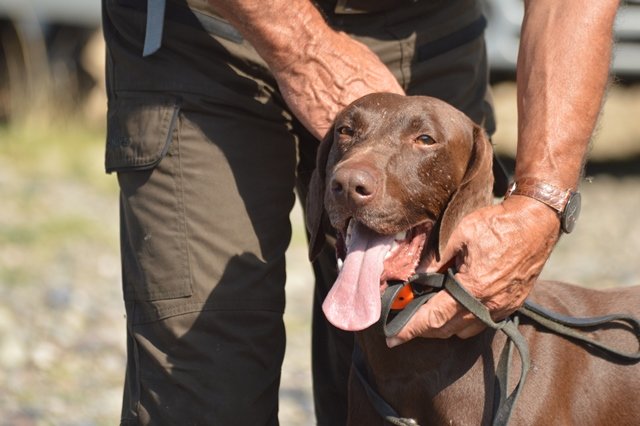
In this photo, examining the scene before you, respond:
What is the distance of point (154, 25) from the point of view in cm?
355

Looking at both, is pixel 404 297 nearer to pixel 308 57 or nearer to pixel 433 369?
pixel 433 369

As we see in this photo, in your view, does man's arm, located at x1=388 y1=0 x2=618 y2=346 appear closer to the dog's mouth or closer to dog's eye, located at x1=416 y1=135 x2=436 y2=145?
the dog's mouth

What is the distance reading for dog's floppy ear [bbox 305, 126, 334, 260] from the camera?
139 inches

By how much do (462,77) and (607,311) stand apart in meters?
0.96

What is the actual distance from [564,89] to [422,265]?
661 millimetres

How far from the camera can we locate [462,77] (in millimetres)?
4051

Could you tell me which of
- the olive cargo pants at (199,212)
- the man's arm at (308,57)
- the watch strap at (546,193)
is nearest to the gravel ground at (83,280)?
the olive cargo pants at (199,212)

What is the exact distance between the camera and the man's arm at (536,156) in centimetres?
319


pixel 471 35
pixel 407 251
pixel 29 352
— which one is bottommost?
pixel 29 352

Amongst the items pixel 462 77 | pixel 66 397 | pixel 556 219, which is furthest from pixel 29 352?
pixel 556 219

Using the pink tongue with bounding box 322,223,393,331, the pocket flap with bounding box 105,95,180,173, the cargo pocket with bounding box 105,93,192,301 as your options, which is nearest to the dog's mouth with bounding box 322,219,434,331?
the pink tongue with bounding box 322,223,393,331

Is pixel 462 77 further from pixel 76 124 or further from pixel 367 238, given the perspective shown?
pixel 76 124

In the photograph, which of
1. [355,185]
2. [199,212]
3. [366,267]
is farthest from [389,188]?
[199,212]

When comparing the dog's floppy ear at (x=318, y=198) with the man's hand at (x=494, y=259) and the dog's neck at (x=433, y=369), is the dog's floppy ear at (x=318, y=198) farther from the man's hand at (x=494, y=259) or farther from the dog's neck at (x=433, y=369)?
the man's hand at (x=494, y=259)
